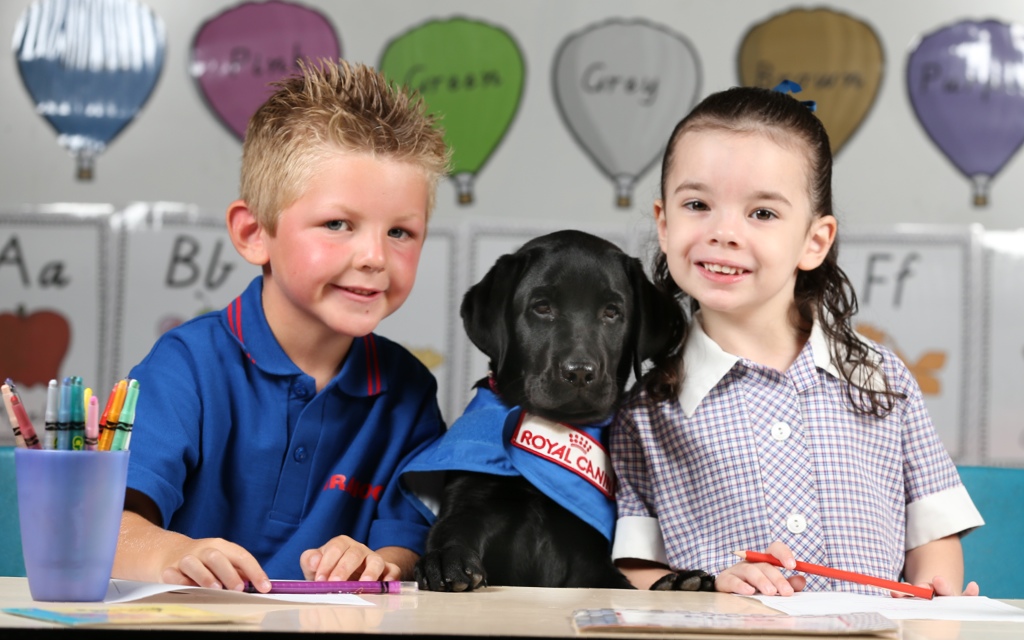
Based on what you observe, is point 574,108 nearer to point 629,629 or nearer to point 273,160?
point 273,160

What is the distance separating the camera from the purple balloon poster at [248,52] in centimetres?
215

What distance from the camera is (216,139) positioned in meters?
2.15

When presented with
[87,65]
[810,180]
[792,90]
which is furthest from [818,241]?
[87,65]

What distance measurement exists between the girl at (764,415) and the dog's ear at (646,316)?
0.03 metres

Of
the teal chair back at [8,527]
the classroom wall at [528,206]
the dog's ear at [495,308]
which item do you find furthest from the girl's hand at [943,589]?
the classroom wall at [528,206]

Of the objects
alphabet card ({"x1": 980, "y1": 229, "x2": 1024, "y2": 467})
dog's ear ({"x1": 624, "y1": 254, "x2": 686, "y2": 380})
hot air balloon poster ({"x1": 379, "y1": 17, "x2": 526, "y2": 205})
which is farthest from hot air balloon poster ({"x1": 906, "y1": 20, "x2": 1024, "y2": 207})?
dog's ear ({"x1": 624, "y1": 254, "x2": 686, "y2": 380})

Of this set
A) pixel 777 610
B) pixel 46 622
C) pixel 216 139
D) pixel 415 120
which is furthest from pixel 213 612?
pixel 216 139

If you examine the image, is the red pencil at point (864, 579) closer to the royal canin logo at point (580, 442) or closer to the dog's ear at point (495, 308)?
the royal canin logo at point (580, 442)

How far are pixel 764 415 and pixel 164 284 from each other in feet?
4.72

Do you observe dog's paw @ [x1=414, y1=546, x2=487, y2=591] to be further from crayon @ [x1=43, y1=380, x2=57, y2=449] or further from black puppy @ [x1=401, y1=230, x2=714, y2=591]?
crayon @ [x1=43, y1=380, x2=57, y2=449]

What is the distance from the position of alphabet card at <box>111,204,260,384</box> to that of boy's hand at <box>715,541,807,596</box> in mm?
1465

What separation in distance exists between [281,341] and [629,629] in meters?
0.68

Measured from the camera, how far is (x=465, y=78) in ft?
7.07

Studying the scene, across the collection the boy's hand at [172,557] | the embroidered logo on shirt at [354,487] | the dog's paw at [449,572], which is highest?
the boy's hand at [172,557]
